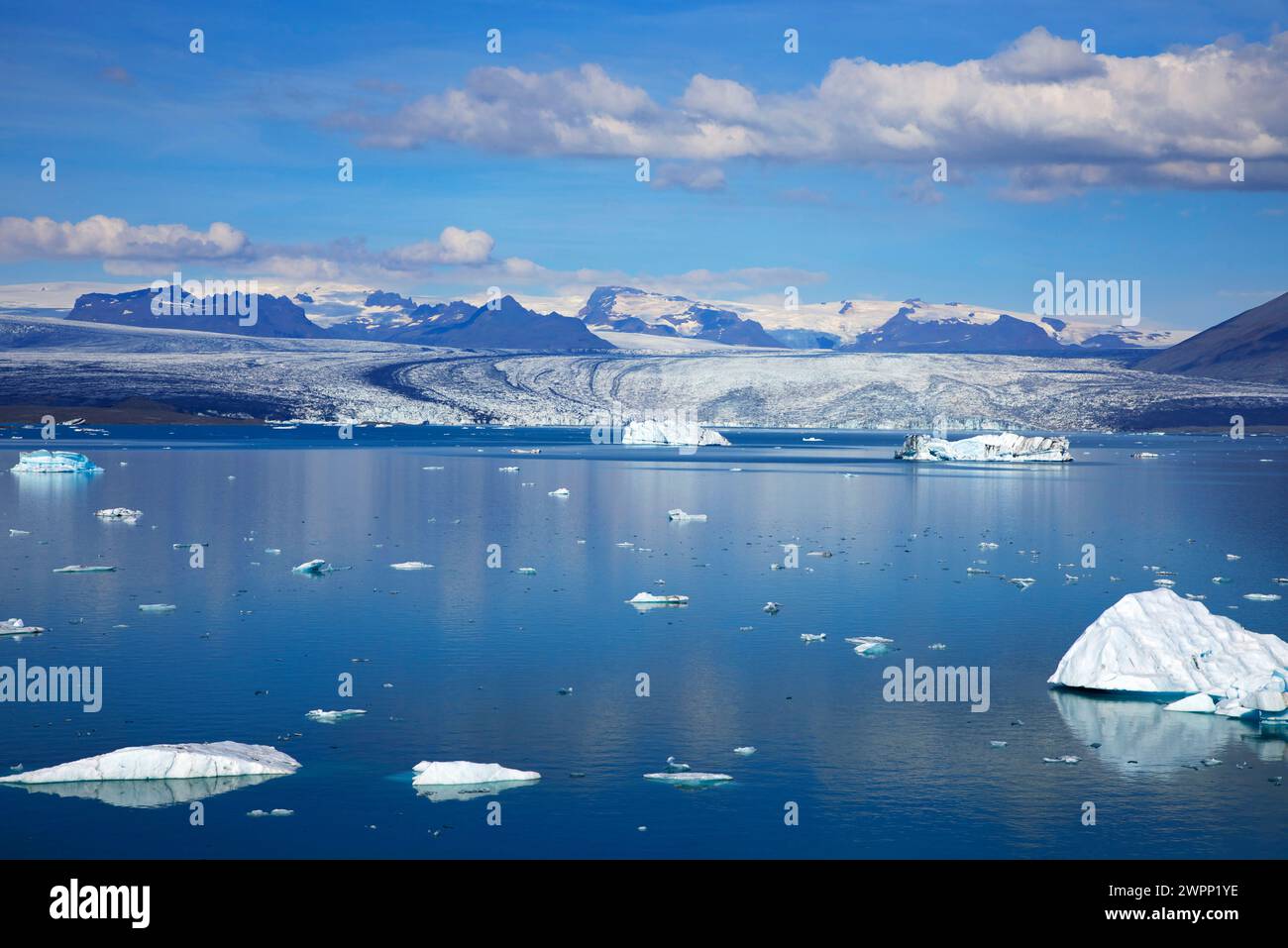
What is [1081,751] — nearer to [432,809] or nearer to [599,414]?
[432,809]

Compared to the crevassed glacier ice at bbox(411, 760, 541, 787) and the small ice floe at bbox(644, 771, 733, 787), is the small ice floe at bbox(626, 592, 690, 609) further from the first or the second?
the crevassed glacier ice at bbox(411, 760, 541, 787)

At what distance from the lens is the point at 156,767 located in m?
14.0

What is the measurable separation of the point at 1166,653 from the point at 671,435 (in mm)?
99657

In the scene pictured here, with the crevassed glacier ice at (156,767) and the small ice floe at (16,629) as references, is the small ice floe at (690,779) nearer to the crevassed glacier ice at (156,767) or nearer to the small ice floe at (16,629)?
the crevassed glacier ice at (156,767)

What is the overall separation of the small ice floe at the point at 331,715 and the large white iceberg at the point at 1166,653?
32.8 feet

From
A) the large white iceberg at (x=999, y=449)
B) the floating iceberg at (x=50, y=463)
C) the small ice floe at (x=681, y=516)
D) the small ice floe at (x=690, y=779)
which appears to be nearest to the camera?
the small ice floe at (x=690, y=779)

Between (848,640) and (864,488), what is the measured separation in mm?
37773

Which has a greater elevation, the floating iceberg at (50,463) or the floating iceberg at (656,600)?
the floating iceberg at (50,463)

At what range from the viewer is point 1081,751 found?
601 inches

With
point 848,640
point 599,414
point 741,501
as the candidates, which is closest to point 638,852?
point 848,640

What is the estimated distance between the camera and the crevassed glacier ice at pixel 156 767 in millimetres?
13750

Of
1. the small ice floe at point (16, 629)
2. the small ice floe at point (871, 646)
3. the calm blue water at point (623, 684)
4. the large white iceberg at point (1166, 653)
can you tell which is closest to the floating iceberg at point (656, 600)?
the calm blue water at point (623, 684)

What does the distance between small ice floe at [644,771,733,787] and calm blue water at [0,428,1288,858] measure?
0.73 ft
